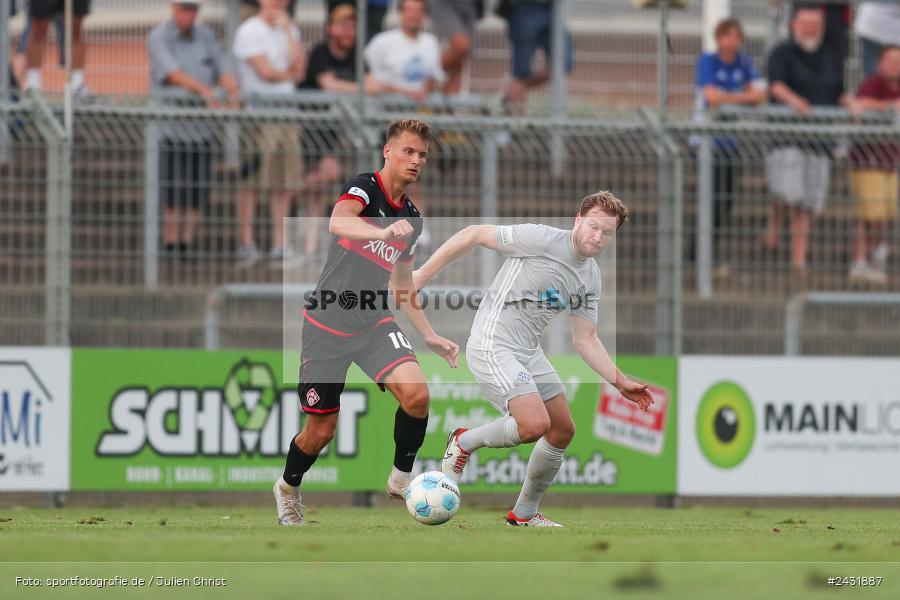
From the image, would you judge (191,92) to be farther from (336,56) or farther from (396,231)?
(396,231)

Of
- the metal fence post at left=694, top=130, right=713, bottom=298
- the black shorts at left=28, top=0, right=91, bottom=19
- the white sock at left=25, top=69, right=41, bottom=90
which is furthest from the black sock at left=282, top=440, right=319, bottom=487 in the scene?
the black shorts at left=28, top=0, right=91, bottom=19

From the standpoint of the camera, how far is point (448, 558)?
25.8 feet

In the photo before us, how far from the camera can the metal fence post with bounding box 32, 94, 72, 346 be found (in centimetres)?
1391

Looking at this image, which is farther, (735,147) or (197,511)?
(735,147)

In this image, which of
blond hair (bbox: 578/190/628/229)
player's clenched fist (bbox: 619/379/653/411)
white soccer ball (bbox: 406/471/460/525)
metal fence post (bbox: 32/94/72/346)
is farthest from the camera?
metal fence post (bbox: 32/94/72/346)

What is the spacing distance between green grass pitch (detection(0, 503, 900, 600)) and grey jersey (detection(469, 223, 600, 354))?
4.05 ft

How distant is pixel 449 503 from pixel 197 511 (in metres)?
4.29

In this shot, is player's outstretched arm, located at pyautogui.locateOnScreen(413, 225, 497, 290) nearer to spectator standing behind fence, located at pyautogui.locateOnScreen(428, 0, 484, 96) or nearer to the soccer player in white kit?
the soccer player in white kit

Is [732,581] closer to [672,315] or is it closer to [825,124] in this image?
[672,315]

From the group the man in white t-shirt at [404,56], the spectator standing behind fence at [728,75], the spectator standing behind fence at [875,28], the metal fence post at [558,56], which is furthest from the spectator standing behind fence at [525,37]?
the spectator standing behind fence at [875,28]

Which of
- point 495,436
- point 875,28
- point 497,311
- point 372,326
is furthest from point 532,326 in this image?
point 875,28

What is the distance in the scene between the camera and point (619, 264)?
49.0ft

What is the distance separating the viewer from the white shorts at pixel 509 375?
10.0 metres

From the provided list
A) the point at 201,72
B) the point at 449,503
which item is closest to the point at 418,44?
the point at 201,72
